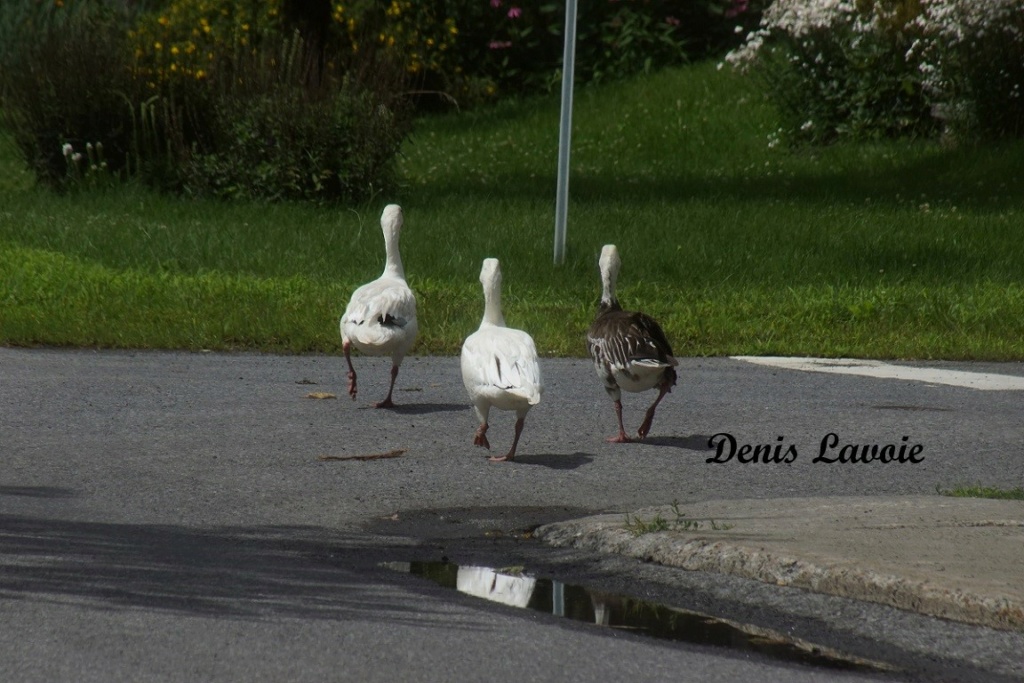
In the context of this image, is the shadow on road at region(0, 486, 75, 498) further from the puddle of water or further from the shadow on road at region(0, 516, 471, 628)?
the puddle of water

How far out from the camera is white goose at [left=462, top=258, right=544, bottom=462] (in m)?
7.55

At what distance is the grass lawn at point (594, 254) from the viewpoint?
41.0 feet

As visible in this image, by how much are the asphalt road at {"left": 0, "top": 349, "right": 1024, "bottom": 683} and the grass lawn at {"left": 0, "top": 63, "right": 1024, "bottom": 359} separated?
944mm

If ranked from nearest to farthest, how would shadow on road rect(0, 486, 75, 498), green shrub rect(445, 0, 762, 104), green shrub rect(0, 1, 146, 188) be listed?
shadow on road rect(0, 486, 75, 498), green shrub rect(0, 1, 146, 188), green shrub rect(445, 0, 762, 104)

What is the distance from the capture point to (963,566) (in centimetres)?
561

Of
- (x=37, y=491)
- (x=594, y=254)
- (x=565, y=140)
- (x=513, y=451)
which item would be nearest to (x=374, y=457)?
(x=513, y=451)

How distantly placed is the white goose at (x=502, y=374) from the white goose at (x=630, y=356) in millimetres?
513

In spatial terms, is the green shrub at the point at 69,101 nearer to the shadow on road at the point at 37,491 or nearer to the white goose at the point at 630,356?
the white goose at the point at 630,356

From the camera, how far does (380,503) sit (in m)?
6.95

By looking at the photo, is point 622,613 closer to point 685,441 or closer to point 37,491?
point 37,491

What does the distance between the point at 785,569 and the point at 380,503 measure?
2.04m
